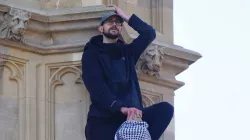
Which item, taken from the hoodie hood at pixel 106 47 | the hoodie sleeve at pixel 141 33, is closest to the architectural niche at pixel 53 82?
the hoodie hood at pixel 106 47

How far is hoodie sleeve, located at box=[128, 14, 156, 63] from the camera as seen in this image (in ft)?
72.1

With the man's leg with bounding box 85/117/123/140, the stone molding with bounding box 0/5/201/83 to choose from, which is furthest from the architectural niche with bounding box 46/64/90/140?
the man's leg with bounding box 85/117/123/140

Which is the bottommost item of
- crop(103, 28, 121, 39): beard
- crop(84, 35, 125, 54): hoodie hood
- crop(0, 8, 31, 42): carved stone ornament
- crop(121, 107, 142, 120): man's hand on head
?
crop(121, 107, 142, 120): man's hand on head

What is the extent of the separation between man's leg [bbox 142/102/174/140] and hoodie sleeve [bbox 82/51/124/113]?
38 centimetres

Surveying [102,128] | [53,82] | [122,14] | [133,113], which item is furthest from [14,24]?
[133,113]

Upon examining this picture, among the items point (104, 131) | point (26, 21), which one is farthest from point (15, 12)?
point (104, 131)

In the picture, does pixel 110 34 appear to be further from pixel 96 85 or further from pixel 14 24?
pixel 14 24

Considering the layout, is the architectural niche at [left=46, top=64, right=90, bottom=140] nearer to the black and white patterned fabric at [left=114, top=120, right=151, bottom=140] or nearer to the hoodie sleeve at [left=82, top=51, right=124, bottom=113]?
the hoodie sleeve at [left=82, top=51, right=124, bottom=113]

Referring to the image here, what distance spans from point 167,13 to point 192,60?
23.2 inches

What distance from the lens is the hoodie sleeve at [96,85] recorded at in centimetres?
2150

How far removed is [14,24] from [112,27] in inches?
38.4

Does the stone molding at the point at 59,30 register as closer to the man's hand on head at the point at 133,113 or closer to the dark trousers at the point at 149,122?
the dark trousers at the point at 149,122

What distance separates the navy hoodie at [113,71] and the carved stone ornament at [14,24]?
665 millimetres

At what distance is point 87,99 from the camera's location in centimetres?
A: 2214
